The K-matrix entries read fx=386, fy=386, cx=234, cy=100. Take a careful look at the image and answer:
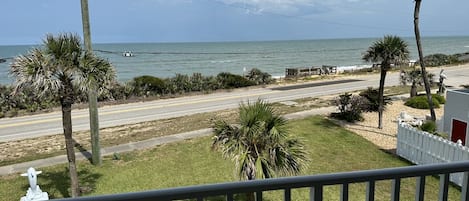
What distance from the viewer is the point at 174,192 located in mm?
1971

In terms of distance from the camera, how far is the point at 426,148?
10.6m

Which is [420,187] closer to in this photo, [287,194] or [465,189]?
[465,189]

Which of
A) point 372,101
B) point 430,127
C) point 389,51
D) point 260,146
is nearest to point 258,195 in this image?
point 260,146

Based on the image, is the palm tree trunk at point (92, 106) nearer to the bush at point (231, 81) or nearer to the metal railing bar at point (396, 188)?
the metal railing bar at point (396, 188)

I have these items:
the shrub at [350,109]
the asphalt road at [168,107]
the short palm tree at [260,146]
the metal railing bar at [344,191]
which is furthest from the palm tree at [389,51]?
the metal railing bar at [344,191]

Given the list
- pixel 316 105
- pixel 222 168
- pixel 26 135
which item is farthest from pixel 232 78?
pixel 222 168

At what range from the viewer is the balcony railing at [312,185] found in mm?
1969

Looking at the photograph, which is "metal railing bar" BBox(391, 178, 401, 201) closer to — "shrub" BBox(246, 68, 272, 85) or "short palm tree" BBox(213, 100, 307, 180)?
"short palm tree" BBox(213, 100, 307, 180)

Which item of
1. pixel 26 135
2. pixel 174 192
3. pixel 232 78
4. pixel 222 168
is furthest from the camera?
pixel 232 78

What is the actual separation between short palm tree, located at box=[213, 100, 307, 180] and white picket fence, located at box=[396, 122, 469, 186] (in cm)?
430

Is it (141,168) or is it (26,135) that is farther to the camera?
(26,135)

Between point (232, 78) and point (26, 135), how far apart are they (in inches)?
677

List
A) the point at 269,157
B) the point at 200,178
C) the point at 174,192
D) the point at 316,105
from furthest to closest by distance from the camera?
the point at 316,105, the point at 200,178, the point at 269,157, the point at 174,192

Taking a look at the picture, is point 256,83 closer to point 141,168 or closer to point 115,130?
point 115,130
